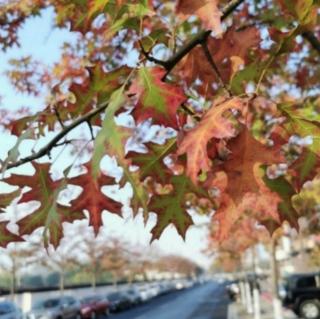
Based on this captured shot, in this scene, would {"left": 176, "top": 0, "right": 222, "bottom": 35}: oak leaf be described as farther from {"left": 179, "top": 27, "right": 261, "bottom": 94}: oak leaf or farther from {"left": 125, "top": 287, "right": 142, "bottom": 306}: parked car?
{"left": 125, "top": 287, "right": 142, "bottom": 306}: parked car

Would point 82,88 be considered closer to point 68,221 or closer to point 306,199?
point 68,221

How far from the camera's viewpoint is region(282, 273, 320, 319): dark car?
2472 centimetres

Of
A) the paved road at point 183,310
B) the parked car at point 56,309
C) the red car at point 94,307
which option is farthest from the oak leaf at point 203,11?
the red car at point 94,307

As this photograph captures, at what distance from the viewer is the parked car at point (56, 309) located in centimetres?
3203

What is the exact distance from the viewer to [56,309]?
1340 inches

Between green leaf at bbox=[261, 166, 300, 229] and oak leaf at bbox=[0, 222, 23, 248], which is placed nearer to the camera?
green leaf at bbox=[261, 166, 300, 229]

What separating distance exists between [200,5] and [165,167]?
0.66m

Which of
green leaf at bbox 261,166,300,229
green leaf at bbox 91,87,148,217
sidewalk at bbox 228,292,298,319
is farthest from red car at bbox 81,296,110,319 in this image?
green leaf at bbox 91,87,148,217

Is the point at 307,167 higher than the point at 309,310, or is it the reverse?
the point at 307,167

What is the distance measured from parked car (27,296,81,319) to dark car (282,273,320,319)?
12.5 meters

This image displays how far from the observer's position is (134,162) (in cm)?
216

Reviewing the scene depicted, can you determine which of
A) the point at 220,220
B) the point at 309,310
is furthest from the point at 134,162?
the point at 309,310

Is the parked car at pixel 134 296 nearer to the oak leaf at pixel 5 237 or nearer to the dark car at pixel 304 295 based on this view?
the dark car at pixel 304 295

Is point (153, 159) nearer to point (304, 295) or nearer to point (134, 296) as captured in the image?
point (304, 295)
